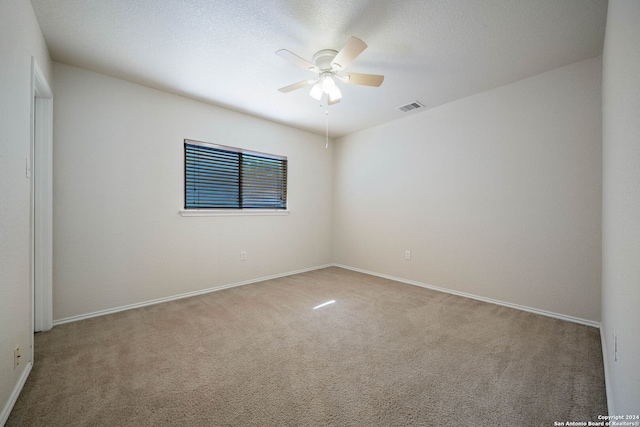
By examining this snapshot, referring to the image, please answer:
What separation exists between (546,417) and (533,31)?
268 centimetres

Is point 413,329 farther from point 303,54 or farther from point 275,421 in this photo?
point 303,54

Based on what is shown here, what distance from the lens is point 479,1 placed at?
1.79 meters

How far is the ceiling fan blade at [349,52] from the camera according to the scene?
1826 mm

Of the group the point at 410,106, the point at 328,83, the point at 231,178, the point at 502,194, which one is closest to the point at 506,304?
the point at 502,194

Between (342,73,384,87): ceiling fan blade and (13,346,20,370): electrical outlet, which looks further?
(342,73,384,87): ceiling fan blade

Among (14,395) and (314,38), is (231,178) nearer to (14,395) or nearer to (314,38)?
(314,38)

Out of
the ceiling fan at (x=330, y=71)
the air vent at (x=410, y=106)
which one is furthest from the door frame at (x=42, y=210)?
the air vent at (x=410, y=106)

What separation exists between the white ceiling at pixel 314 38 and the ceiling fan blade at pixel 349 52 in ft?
0.68

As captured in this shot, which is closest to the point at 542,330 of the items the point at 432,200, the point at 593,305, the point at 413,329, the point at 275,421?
the point at 593,305

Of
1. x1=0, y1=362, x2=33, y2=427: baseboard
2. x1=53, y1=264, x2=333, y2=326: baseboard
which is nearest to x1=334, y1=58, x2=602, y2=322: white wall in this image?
x1=53, y1=264, x2=333, y2=326: baseboard

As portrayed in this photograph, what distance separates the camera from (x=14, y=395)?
148 centimetres

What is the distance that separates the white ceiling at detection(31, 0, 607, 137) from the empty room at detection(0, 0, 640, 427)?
0.9 inches

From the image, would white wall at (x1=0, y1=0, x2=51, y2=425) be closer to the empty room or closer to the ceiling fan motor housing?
the empty room

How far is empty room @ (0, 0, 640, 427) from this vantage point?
1.48 metres
